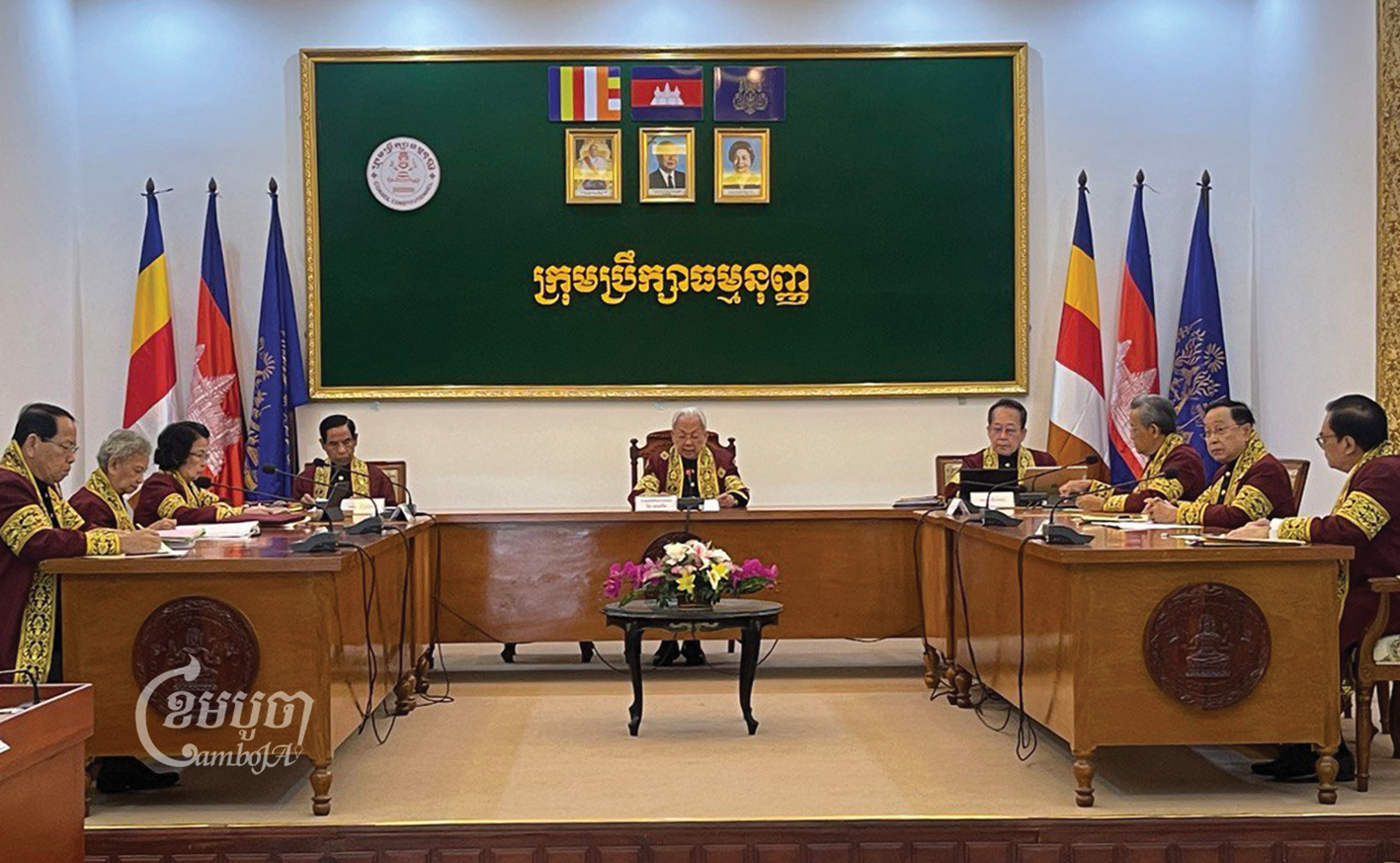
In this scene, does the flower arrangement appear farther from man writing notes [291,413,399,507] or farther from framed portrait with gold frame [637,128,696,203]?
framed portrait with gold frame [637,128,696,203]

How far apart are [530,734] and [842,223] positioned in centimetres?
405

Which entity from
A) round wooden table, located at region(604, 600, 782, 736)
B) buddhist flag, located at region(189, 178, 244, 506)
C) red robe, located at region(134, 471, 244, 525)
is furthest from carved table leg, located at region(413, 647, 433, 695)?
buddhist flag, located at region(189, 178, 244, 506)

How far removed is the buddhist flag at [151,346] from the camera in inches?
323

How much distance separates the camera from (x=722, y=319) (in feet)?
27.9

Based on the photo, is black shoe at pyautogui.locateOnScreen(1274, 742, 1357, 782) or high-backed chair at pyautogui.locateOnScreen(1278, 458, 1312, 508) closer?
black shoe at pyautogui.locateOnScreen(1274, 742, 1357, 782)

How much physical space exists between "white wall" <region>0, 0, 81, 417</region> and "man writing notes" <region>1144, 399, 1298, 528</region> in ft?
17.8

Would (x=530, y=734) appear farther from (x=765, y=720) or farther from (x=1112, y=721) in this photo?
(x=1112, y=721)

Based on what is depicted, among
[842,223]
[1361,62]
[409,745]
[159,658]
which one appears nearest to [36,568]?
[159,658]

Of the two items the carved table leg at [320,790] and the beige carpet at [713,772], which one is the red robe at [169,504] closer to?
the beige carpet at [713,772]

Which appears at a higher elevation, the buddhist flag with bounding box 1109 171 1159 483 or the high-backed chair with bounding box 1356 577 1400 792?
the buddhist flag with bounding box 1109 171 1159 483

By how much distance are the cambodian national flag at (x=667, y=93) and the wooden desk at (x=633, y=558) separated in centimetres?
268

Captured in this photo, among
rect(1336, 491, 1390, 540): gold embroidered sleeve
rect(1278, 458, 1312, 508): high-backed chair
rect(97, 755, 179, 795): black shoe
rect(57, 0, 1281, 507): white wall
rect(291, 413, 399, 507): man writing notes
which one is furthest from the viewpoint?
rect(57, 0, 1281, 507): white wall

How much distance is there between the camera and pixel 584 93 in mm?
8445

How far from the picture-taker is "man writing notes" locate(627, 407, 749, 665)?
23.8 feet
